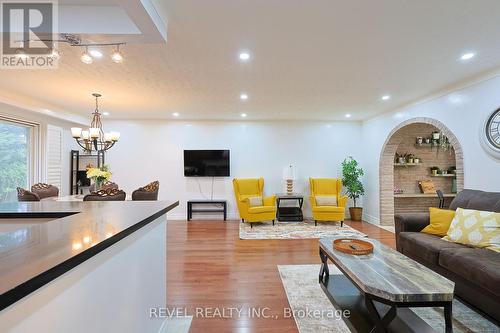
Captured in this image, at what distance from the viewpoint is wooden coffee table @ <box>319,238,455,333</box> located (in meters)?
1.65

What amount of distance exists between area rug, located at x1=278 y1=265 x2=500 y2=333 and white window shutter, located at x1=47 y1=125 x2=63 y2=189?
5.20m

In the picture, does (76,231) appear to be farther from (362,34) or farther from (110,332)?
(362,34)

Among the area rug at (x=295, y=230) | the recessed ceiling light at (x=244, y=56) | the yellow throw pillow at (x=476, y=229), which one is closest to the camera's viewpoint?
the yellow throw pillow at (x=476, y=229)

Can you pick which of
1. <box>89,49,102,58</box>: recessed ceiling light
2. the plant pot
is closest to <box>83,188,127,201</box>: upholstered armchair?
<box>89,49,102,58</box>: recessed ceiling light

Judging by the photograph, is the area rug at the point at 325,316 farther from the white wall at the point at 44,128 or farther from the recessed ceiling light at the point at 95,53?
the white wall at the point at 44,128

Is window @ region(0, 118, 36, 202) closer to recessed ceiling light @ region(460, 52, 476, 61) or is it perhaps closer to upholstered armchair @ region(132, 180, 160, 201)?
upholstered armchair @ region(132, 180, 160, 201)

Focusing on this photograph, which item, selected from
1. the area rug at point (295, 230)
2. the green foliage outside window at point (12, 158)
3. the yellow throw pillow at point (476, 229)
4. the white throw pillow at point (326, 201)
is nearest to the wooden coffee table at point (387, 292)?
the yellow throw pillow at point (476, 229)

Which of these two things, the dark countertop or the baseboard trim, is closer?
the dark countertop

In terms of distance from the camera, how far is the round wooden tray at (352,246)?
2.38 m

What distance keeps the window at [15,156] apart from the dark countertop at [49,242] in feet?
12.1

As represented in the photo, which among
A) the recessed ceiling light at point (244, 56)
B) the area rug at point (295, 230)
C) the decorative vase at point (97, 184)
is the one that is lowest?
the area rug at point (295, 230)

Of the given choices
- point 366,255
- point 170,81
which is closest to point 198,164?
point 170,81

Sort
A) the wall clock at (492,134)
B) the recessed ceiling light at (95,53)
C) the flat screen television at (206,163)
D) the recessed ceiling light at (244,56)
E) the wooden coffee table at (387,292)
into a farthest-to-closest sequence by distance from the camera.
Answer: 1. the flat screen television at (206,163)
2. the wall clock at (492,134)
3. the recessed ceiling light at (244,56)
4. the recessed ceiling light at (95,53)
5. the wooden coffee table at (387,292)

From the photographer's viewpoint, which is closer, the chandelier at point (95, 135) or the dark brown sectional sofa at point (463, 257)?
the dark brown sectional sofa at point (463, 257)
